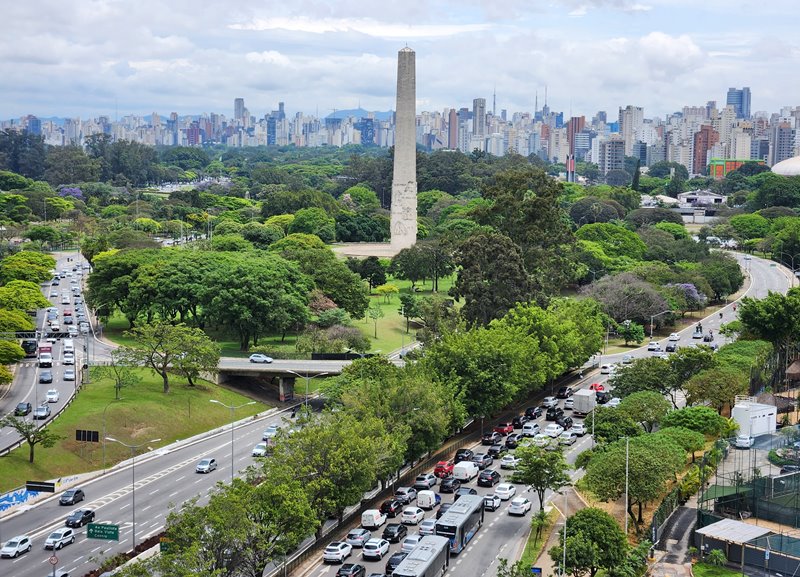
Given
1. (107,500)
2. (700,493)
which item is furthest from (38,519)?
(700,493)

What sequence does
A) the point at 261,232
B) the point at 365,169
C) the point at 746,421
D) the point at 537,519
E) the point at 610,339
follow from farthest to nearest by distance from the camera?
the point at 365,169 → the point at 261,232 → the point at 610,339 → the point at 746,421 → the point at 537,519

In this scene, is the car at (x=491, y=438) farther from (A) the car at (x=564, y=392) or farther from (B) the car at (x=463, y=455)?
(A) the car at (x=564, y=392)

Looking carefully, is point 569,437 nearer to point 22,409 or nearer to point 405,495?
point 405,495

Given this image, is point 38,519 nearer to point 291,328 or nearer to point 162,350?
point 162,350

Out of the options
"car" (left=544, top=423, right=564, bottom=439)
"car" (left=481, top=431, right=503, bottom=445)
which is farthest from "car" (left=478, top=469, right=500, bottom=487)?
"car" (left=544, top=423, right=564, bottom=439)

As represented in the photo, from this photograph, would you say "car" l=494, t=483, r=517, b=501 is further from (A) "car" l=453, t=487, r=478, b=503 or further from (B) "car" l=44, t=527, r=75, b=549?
(B) "car" l=44, t=527, r=75, b=549

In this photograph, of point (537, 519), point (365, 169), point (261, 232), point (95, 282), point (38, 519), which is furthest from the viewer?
point (365, 169)

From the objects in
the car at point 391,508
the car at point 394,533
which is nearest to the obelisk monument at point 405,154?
the car at point 391,508
